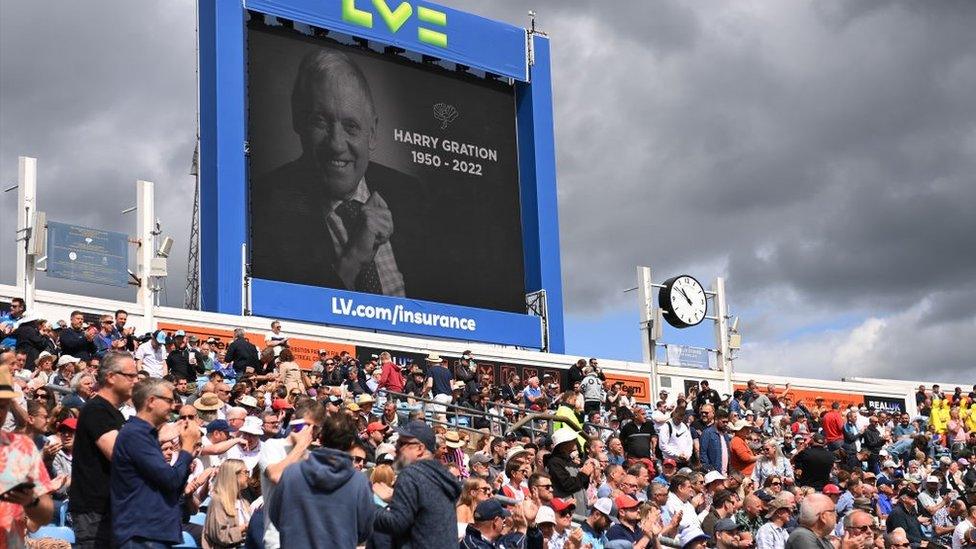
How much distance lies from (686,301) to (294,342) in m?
9.66

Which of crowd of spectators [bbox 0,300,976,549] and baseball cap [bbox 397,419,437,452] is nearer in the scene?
crowd of spectators [bbox 0,300,976,549]

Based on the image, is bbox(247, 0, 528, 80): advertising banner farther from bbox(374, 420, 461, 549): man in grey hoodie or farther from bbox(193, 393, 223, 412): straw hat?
bbox(374, 420, 461, 549): man in grey hoodie

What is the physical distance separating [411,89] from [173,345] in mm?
11299

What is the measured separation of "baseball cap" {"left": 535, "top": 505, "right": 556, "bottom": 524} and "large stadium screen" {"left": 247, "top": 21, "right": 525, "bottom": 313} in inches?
638

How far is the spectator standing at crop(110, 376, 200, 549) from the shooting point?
671 cm

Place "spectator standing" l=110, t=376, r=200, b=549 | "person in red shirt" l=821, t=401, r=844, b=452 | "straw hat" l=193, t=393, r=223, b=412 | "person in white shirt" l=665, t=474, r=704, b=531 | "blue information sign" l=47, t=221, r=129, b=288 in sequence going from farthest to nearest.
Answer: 1. "blue information sign" l=47, t=221, r=129, b=288
2. "person in red shirt" l=821, t=401, r=844, b=452
3. "straw hat" l=193, t=393, r=223, b=412
4. "person in white shirt" l=665, t=474, r=704, b=531
5. "spectator standing" l=110, t=376, r=200, b=549

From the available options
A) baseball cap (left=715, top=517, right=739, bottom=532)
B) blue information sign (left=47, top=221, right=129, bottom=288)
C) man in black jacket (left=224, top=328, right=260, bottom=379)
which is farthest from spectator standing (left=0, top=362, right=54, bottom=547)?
blue information sign (left=47, top=221, right=129, bottom=288)

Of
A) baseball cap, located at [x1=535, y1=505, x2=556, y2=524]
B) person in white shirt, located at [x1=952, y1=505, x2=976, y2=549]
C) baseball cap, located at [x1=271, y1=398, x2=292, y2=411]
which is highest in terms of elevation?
baseball cap, located at [x1=271, y1=398, x2=292, y2=411]

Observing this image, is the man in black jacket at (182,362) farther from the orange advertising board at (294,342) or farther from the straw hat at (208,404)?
the straw hat at (208,404)

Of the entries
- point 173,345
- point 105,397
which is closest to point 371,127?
point 173,345

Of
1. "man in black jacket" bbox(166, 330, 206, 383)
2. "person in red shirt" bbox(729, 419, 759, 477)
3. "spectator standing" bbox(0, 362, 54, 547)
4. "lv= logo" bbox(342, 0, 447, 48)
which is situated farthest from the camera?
"lv= logo" bbox(342, 0, 447, 48)

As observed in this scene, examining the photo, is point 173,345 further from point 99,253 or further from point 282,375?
point 99,253

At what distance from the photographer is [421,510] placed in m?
6.87

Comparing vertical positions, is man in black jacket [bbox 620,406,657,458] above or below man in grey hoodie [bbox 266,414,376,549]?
above
